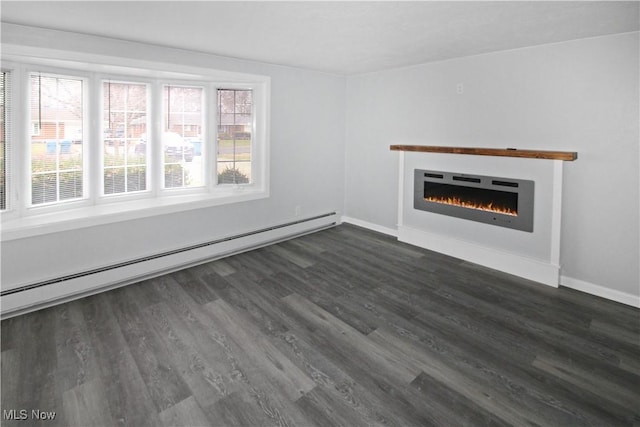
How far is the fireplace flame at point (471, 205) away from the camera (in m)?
4.14

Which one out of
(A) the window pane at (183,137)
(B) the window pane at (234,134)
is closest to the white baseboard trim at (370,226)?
(B) the window pane at (234,134)

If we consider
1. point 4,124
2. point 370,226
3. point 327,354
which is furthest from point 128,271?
point 370,226

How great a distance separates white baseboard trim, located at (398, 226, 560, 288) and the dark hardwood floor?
128mm

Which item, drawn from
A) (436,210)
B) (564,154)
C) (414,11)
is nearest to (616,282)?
(564,154)

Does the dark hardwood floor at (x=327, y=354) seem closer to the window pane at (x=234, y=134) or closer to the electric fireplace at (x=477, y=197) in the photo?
the electric fireplace at (x=477, y=197)

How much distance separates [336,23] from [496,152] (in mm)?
2264

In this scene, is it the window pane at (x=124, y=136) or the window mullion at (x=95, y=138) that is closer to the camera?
the window mullion at (x=95, y=138)

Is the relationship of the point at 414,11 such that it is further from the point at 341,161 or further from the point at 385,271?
the point at 341,161

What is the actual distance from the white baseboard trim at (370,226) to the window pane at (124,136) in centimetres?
311

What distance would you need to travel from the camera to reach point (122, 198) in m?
4.16

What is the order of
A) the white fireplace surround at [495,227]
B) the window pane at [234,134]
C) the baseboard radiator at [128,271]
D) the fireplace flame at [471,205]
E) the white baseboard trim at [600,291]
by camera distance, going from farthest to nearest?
the window pane at [234,134]
the fireplace flame at [471,205]
the white fireplace surround at [495,227]
the white baseboard trim at [600,291]
the baseboard radiator at [128,271]

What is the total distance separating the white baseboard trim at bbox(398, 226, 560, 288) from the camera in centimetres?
383

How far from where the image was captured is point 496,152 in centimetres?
407

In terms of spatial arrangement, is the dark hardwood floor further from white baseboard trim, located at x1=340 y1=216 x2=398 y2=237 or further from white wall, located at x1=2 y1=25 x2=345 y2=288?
white baseboard trim, located at x1=340 y1=216 x2=398 y2=237
